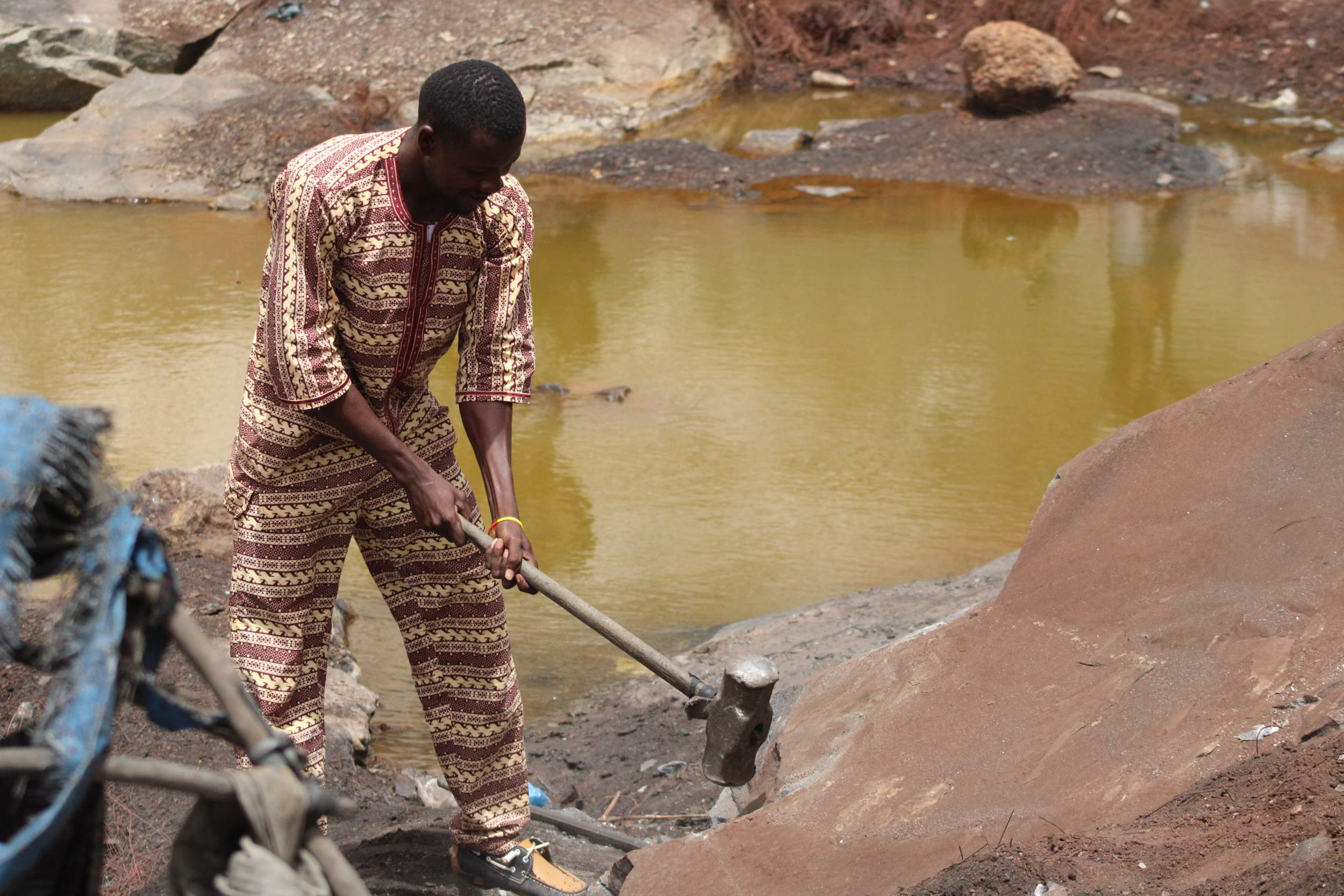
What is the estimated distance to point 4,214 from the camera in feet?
28.9

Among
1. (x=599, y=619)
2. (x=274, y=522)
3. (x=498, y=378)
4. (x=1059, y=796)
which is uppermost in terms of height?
(x=498, y=378)

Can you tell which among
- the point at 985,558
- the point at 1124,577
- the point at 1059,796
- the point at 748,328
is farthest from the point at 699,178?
the point at 1059,796

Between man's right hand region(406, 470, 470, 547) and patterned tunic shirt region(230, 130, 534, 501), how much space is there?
15 centimetres

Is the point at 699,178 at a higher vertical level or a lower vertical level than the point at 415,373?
lower

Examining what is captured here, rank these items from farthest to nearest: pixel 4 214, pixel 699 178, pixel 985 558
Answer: pixel 699 178 < pixel 4 214 < pixel 985 558

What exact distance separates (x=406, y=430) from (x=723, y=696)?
0.84 metres

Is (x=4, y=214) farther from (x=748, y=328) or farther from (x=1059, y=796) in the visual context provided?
(x=1059, y=796)

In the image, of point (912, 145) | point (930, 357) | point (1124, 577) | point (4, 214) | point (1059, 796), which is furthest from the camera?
point (912, 145)

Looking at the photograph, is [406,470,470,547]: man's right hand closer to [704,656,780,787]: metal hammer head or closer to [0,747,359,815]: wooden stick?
[704,656,780,787]: metal hammer head

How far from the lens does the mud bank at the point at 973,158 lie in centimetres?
975

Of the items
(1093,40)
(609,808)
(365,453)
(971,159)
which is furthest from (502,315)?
(1093,40)

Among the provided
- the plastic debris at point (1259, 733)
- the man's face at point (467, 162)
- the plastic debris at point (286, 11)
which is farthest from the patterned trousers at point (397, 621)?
the plastic debris at point (286, 11)

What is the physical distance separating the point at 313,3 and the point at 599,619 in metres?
11.8

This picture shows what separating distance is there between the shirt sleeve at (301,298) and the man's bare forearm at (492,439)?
1.16 ft
